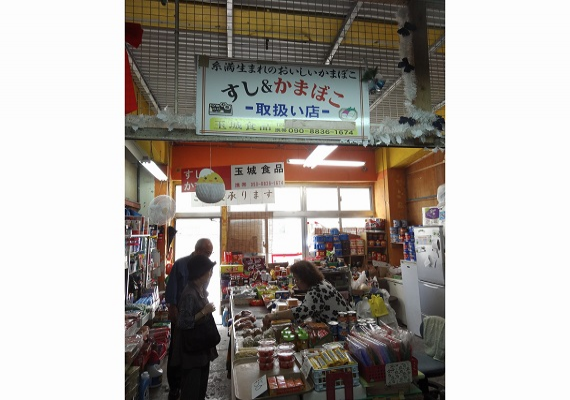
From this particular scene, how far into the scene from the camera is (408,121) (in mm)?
2299

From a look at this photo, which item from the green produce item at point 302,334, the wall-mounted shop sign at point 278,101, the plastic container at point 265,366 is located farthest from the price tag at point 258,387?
the wall-mounted shop sign at point 278,101

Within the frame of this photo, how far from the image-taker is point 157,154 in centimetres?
776

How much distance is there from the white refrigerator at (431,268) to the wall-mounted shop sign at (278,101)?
4.40 m

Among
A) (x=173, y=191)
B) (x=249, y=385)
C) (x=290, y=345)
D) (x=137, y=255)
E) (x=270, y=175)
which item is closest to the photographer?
(x=249, y=385)

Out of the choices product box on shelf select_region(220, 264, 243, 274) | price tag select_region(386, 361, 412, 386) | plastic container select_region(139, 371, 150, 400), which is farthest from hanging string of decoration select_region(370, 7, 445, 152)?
product box on shelf select_region(220, 264, 243, 274)

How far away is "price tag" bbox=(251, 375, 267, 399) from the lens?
6.75ft

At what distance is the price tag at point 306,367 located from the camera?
2.26 meters

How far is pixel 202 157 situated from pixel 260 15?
19.2 feet

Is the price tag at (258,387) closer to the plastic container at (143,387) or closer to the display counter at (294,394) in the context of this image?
the display counter at (294,394)

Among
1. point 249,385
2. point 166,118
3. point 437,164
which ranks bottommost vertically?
point 249,385

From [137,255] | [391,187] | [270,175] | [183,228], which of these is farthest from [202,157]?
[391,187]

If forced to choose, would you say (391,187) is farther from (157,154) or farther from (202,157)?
(157,154)

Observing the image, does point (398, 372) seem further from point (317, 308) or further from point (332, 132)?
point (332, 132)

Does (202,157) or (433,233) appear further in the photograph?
(202,157)
